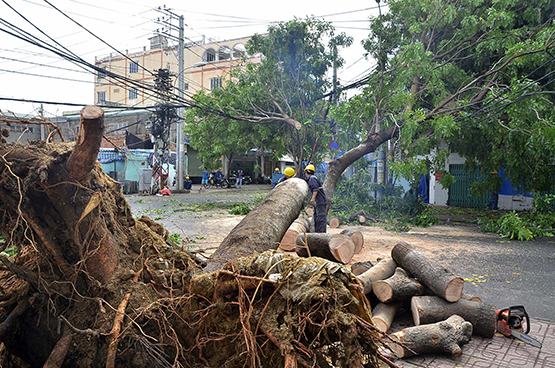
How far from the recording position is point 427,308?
499 cm

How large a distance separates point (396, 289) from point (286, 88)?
13.2 metres

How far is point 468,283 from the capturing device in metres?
7.27

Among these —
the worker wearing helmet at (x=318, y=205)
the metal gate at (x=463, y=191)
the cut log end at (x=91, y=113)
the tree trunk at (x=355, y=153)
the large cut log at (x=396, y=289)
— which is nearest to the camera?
the cut log end at (x=91, y=113)

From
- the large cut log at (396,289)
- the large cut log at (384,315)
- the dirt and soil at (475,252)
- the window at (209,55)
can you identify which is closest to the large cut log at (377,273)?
the large cut log at (396,289)

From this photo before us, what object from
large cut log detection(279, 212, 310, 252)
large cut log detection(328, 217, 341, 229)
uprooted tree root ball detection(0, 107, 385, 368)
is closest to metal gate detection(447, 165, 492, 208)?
large cut log detection(328, 217, 341, 229)

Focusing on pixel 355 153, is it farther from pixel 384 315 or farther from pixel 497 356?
pixel 497 356

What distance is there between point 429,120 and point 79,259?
37.4ft

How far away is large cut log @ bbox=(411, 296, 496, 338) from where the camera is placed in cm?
493

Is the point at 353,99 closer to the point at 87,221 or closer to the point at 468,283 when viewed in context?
the point at 468,283

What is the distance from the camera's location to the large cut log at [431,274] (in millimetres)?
5055

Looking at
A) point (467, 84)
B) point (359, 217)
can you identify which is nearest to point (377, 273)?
point (359, 217)

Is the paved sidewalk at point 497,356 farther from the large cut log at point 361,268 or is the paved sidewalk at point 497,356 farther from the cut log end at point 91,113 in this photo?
the cut log end at point 91,113

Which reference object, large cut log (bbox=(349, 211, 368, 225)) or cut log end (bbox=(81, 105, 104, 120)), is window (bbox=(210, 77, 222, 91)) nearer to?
large cut log (bbox=(349, 211, 368, 225))

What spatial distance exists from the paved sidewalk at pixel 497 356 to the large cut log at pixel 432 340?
86 mm
